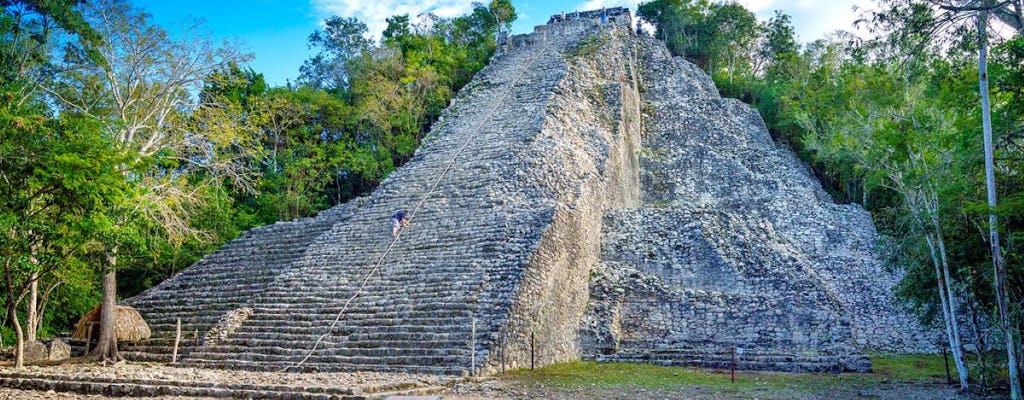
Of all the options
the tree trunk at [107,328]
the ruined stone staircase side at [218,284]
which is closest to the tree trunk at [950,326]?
the ruined stone staircase side at [218,284]

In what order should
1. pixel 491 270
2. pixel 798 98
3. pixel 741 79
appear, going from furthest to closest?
1. pixel 741 79
2. pixel 798 98
3. pixel 491 270

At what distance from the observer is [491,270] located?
11.4 meters

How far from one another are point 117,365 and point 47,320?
23.1ft

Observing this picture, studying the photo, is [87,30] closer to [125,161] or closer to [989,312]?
[125,161]

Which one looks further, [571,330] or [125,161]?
[571,330]

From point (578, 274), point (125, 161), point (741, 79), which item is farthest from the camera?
point (741, 79)

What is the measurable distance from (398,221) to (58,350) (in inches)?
226

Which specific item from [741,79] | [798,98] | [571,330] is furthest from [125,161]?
[741,79]

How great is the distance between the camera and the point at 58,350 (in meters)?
11.4

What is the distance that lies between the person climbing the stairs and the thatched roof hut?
14.1 ft

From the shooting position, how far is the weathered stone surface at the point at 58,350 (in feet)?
37.0

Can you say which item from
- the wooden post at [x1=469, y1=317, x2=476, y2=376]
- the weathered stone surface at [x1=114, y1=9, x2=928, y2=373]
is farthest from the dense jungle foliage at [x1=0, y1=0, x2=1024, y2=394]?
the wooden post at [x1=469, y1=317, x2=476, y2=376]

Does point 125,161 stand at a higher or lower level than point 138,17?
lower

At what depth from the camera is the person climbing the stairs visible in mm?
13242
